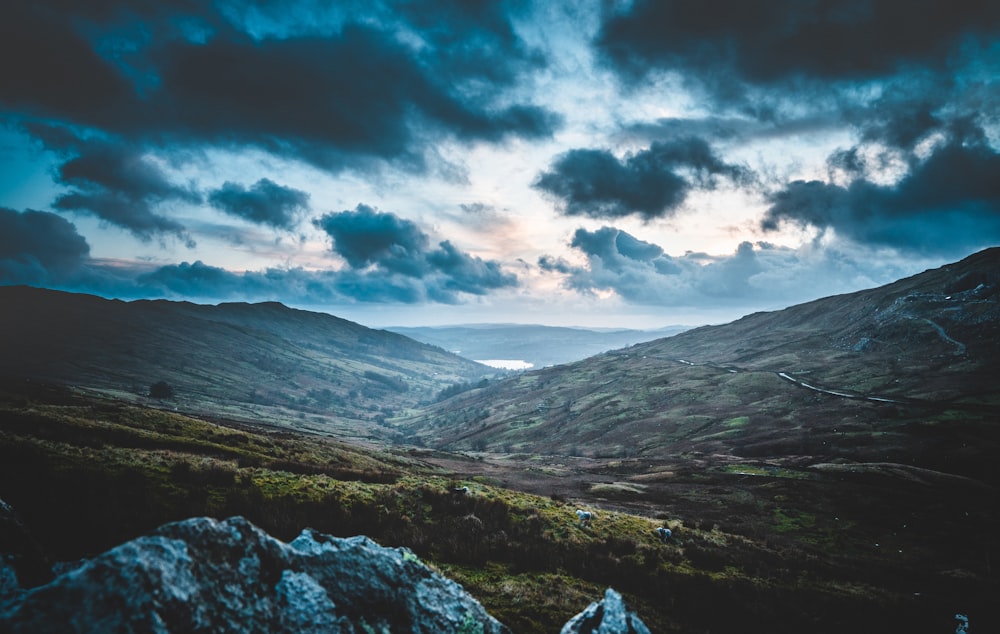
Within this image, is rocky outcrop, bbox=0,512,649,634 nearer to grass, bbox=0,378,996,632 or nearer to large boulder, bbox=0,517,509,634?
large boulder, bbox=0,517,509,634

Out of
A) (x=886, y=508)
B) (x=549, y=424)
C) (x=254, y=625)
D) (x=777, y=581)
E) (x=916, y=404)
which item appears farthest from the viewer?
(x=549, y=424)

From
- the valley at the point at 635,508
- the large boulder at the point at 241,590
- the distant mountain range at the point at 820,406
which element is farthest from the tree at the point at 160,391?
the large boulder at the point at 241,590

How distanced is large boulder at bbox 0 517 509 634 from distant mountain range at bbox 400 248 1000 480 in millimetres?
82967

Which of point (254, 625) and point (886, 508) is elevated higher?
point (254, 625)

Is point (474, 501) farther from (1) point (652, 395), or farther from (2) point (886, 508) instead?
(1) point (652, 395)

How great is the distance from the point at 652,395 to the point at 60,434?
159m

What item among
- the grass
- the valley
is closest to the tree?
the valley

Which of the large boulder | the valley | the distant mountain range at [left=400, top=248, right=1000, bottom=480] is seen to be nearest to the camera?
the large boulder

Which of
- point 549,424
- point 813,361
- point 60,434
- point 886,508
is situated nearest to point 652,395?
point 549,424

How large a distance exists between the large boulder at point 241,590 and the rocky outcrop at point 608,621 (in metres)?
2.02

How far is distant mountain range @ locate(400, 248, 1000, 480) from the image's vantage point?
258 feet

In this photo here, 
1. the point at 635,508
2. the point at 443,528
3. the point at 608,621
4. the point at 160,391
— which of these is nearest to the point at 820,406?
the point at 635,508

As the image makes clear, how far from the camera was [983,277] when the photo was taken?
635 ft

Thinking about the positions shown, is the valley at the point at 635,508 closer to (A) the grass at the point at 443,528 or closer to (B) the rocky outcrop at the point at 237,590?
(A) the grass at the point at 443,528
